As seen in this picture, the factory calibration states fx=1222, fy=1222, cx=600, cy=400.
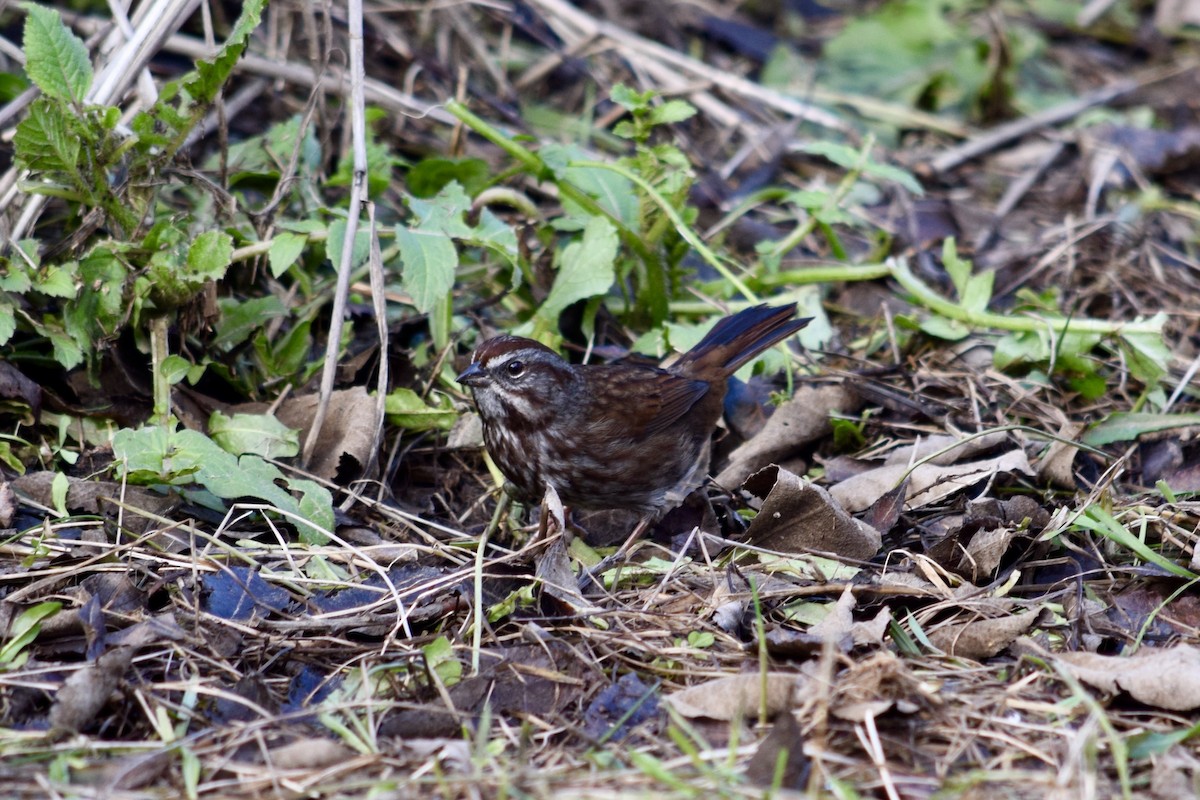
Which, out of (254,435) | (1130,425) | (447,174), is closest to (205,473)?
(254,435)

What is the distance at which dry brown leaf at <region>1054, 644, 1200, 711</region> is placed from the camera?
119 inches

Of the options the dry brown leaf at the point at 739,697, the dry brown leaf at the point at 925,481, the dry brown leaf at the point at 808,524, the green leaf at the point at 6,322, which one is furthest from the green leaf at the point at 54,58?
the dry brown leaf at the point at 925,481

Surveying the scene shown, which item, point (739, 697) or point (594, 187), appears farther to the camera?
point (594, 187)

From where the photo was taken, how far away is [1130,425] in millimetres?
4688

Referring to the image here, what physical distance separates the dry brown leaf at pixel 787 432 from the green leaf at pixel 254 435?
1.65 metres

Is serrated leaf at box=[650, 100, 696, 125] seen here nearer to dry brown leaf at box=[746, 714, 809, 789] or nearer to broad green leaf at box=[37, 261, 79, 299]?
broad green leaf at box=[37, 261, 79, 299]

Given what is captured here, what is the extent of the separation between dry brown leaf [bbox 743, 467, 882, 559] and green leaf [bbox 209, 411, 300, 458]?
1.66 metres

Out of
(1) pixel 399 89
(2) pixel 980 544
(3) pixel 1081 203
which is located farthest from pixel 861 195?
(2) pixel 980 544

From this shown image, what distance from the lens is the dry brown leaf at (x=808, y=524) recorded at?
3.99 m

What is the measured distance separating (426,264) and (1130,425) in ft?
8.97

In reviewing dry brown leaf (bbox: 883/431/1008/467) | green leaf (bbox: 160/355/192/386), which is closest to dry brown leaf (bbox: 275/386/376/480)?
green leaf (bbox: 160/355/192/386)

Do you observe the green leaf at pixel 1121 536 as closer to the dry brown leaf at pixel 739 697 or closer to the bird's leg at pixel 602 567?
the dry brown leaf at pixel 739 697

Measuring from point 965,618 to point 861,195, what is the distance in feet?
11.4

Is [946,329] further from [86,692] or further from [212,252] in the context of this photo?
[86,692]
